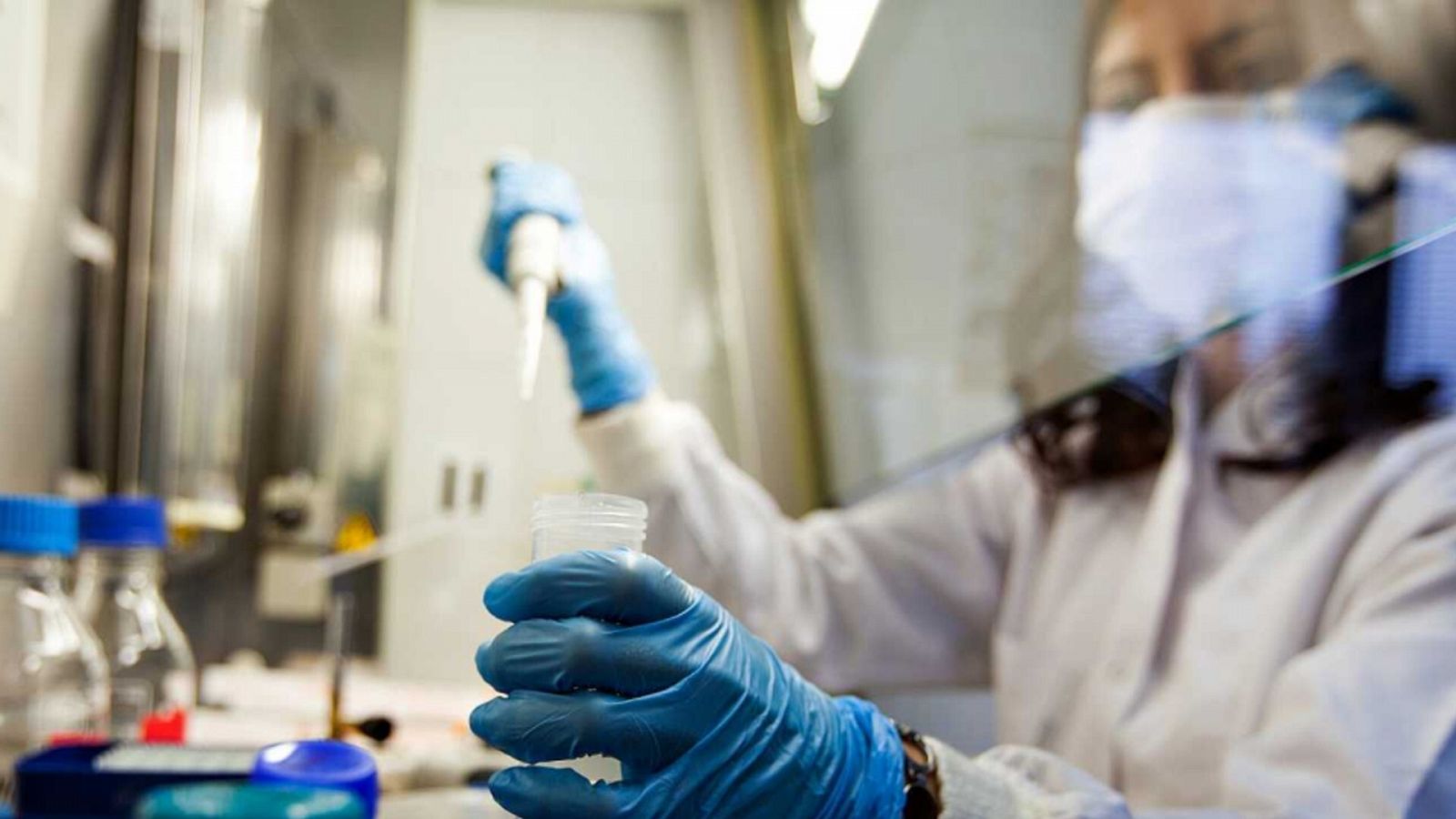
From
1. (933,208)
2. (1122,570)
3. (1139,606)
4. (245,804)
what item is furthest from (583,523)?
(933,208)

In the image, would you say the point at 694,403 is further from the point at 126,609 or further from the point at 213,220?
the point at 126,609

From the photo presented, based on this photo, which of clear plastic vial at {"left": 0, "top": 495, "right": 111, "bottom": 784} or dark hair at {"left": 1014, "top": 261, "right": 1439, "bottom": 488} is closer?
clear plastic vial at {"left": 0, "top": 495, "right": 111, "bottom": 784}

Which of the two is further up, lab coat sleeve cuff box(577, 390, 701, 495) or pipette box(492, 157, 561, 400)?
pipette box(492, 157, 561, 400)

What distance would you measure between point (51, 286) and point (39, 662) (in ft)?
1.90

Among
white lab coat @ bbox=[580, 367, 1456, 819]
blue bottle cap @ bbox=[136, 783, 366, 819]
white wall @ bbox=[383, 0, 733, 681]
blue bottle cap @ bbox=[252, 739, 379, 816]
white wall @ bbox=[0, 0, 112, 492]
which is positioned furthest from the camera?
white wall @ bbox=[383, 0, 733, 681]

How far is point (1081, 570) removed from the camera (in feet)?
4.49

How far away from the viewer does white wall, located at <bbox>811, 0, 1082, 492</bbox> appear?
1.20m

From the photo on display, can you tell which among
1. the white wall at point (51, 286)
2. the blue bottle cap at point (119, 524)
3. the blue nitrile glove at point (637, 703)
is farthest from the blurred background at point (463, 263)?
the blue nitrile glove at point (637, 703)

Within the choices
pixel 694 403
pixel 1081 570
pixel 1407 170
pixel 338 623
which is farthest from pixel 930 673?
pixel 1407 170

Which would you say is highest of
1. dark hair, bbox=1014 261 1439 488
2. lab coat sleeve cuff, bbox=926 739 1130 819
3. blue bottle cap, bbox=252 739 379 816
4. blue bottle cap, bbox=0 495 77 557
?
dark hair, bbox=1014 261 1439 488

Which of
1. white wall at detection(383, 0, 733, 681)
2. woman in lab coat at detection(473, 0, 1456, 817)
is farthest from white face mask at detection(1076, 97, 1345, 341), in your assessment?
white wall at detection(383, 0, 733, 681)

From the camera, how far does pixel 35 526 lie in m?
0.71

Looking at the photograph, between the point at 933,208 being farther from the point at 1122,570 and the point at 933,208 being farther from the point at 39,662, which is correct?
the point at 39,662

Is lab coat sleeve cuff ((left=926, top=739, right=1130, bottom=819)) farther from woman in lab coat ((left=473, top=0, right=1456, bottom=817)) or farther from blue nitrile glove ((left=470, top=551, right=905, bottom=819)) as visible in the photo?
blue nitrile glove ((left=470, top=551, right=905, bottom=819))
